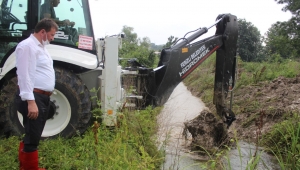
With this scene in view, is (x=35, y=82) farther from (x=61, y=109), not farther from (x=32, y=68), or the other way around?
(x=61, y=109)

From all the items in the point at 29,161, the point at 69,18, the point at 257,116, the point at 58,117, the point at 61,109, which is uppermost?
the point at 69,18

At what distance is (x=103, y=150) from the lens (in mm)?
3635

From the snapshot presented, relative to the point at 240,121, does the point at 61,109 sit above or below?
above

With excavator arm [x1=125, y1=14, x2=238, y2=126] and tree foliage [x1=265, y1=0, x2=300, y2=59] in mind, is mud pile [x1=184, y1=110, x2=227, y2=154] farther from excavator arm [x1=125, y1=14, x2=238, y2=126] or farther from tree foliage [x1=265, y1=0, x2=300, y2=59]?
tree foliage [x1=265, y1=0, x2=300, y2=59]

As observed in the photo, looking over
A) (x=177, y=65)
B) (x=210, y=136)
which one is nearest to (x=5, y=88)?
(x=177, y=65)

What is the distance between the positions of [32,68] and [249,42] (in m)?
24.1

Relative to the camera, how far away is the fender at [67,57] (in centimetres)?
448

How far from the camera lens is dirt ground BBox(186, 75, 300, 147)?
20.2ft

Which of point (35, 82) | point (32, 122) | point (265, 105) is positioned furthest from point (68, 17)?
point (265, 105)

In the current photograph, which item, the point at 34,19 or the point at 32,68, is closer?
the point at 32,68

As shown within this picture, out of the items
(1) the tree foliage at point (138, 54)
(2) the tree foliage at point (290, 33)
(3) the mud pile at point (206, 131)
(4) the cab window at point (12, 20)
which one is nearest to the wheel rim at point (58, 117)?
(4) the cab window at point (12, 20)

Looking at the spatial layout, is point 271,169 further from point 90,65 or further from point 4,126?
point 4,126

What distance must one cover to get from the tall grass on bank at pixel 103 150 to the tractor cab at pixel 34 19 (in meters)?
1.45

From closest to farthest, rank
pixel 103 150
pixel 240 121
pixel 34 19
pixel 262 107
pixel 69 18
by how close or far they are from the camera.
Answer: pixel 103 150, pixel 34 19, pixel 69 18, pixel 240 121, pixel 262 107
